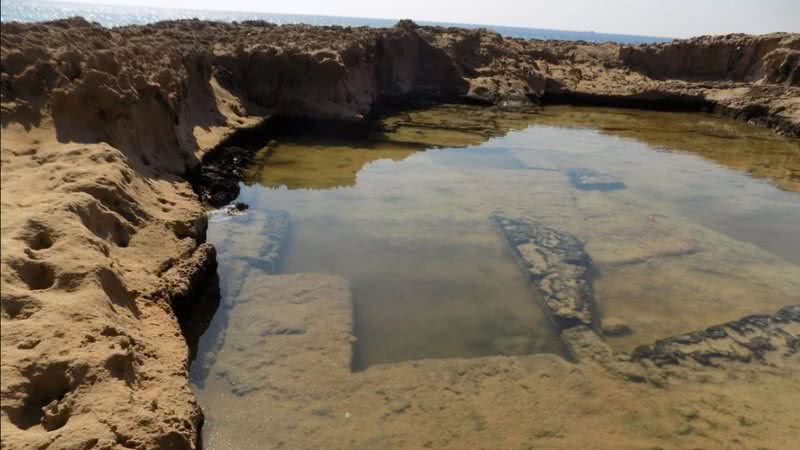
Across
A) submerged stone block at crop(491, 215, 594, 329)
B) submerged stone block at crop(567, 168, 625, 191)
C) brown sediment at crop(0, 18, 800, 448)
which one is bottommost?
submerged stone block at crop(491, 215, 594, 329)

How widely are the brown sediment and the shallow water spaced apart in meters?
0.66

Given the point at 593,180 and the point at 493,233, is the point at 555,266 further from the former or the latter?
the point at 593,180

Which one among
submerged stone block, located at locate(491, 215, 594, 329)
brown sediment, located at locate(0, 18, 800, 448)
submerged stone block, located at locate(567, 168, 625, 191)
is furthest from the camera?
submerged stone block, located at locate(567, 168, 625, 191)

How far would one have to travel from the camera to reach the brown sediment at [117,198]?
2990 millimetres

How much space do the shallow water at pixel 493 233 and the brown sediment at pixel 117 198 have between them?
66 centimetres

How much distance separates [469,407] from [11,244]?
3308 millimetres

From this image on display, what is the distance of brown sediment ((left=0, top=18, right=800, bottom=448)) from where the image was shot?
2990mm

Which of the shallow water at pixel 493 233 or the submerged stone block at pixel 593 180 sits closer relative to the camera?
the shallow water at pixel 493 233

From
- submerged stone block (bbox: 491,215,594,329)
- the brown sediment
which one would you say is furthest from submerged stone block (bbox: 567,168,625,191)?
the brown sediment

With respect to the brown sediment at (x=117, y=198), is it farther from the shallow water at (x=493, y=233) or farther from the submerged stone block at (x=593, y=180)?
the submerged stone block at (x=593, y=180)

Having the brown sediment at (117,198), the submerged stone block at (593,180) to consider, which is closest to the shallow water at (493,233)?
the submerged stone block at (593,180)

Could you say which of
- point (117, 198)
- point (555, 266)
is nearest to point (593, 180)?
point (555, 266)

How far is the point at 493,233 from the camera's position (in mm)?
7695

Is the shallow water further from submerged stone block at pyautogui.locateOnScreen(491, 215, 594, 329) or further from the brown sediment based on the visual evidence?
the brown sediment
